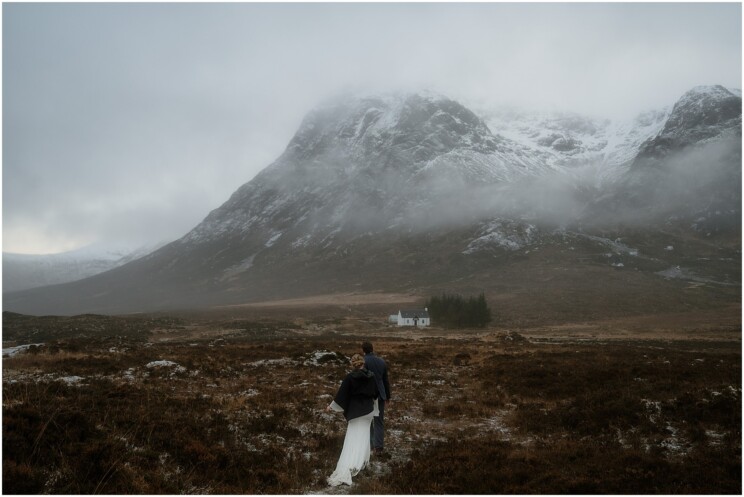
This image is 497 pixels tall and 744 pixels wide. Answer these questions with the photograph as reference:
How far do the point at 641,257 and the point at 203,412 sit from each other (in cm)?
21212

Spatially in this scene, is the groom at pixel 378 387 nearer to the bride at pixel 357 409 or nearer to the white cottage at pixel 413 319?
the bride at pixel 357 409

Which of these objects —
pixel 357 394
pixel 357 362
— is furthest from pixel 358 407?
pixel 357 362

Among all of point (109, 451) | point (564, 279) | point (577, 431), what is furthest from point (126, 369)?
point (564, 279)

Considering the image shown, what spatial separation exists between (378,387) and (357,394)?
0.76 metres

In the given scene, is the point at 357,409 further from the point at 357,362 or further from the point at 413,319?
the point at 413,319

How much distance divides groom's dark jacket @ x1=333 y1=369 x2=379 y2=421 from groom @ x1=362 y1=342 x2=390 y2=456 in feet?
1.75

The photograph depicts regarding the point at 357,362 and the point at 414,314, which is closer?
the point at 357,362

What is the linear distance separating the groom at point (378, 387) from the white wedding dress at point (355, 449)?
2.36ft

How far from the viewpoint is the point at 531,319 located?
3829 inches

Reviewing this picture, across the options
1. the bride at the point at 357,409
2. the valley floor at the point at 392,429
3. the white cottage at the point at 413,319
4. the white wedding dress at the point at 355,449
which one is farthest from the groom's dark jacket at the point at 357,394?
the white cottage at the point at 413,319

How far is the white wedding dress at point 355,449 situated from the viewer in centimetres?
1037

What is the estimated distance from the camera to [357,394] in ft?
36.6

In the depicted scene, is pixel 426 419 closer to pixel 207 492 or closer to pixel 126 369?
pixel 207 492

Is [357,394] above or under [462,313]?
above
